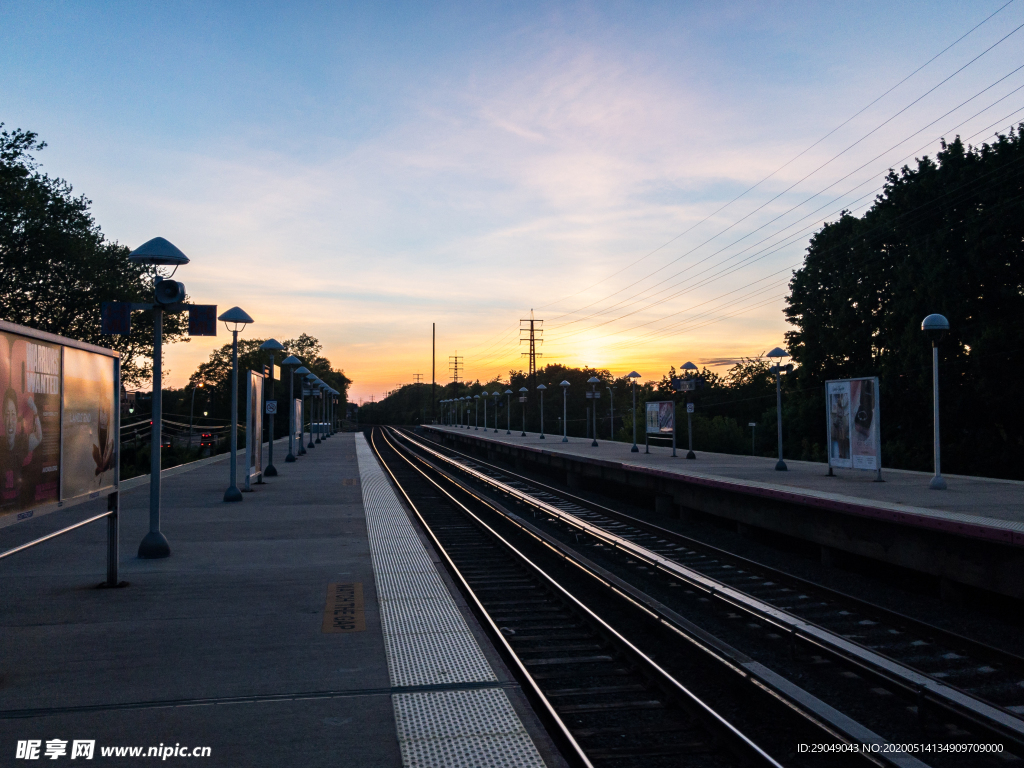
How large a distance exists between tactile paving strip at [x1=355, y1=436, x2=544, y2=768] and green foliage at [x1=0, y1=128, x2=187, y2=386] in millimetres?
38095

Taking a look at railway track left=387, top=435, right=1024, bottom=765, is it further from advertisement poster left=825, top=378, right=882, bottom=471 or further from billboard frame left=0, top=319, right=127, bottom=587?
billboard frame left=0, top=319, right=127, bottom=587

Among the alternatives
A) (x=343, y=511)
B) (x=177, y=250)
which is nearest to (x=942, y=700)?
(x=177, y=250)

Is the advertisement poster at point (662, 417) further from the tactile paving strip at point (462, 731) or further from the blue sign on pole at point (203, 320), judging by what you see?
the tactile paving strip at point (462, 731)

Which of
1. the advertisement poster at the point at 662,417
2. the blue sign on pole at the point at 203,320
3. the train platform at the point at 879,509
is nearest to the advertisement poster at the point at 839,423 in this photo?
the train platform at the point at 879,509

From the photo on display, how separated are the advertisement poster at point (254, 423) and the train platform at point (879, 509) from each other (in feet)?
31.9

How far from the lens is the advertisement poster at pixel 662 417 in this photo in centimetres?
2761

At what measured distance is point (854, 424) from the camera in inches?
638

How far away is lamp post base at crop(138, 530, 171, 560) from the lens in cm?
1029

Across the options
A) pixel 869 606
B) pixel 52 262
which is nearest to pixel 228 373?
pixel 52 262

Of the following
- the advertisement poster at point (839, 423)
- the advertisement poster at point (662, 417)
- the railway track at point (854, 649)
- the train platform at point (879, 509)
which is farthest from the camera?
the advertisement poster at point (662, 417)

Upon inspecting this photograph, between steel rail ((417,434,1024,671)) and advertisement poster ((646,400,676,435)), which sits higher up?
advertisement poster ((646,400,676,435))

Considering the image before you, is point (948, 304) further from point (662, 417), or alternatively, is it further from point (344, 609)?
point (344, 609)

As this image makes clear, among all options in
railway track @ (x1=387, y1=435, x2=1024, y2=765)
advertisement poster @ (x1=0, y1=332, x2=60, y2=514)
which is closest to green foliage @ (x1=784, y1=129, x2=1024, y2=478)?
railway track @ (x1=387, y1=435, x2=1024, y2=765)

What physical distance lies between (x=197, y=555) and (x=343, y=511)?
5.33 meters
